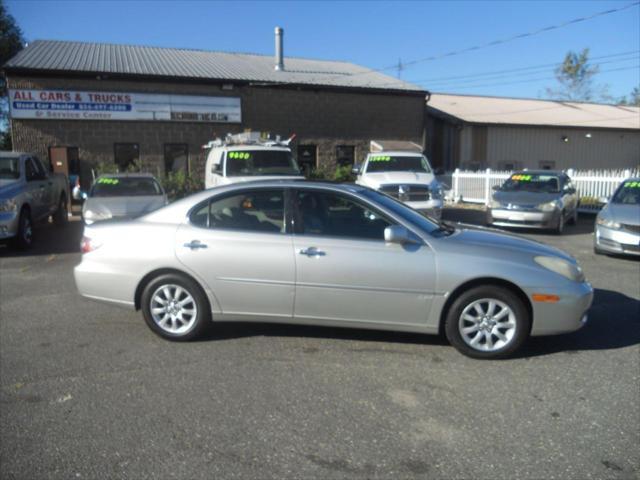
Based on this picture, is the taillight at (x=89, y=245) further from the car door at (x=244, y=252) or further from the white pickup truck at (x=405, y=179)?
the white pickup truck at (x=405, y=179)

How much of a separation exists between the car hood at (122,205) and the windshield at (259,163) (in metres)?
2.00

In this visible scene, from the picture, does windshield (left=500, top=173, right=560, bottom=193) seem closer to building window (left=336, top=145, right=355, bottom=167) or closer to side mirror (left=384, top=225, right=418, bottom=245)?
building window (left=336, top=145, right=355, bottom=167)

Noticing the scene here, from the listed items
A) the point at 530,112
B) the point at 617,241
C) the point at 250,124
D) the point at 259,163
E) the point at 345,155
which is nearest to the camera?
the point at 617,241

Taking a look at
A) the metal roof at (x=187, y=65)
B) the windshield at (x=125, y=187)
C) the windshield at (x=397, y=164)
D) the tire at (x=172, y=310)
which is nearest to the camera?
the tire at (x=172, y=310)

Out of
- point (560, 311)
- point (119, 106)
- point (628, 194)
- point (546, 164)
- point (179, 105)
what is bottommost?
point (560, 311)

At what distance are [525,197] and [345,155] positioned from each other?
1112 centimetres

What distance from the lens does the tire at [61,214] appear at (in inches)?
545


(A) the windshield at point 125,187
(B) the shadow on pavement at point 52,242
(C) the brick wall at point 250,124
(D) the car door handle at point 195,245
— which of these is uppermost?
(C) the brick wall at point 250,124

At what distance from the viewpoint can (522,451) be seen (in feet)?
10.8

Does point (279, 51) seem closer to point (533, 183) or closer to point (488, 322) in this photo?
point (533, 183)

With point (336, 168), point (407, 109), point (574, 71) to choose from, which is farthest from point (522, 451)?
point (574, 71)

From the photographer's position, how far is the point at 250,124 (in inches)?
843

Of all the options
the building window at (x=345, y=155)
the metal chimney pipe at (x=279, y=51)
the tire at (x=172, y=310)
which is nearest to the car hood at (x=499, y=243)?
the tire at (x=172, y=310)

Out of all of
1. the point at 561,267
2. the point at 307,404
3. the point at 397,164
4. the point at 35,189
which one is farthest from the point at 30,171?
the point at 561,267
